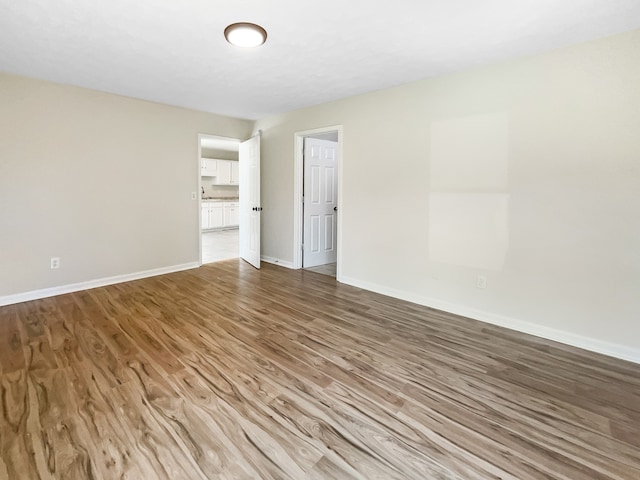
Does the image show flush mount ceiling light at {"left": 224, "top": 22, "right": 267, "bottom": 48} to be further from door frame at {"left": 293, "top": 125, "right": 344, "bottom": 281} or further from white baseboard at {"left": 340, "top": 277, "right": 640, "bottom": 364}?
white baseboard at {"left": 340, "top": 277, "right": 640, "bottom": 364}

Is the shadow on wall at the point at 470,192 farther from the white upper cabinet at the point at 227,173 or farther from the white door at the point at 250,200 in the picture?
the white upper cabinet at the point at 227,173

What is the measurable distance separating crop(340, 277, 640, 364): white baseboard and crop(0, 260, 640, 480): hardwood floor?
110 mm

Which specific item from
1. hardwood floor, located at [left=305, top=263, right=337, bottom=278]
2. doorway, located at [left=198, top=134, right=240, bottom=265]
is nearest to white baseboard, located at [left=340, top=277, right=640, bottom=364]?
hardwood floor, located at [left=305, top=263, right=337, bottom=278]

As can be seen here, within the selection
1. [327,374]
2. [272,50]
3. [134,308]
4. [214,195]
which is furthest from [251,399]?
[214,195]

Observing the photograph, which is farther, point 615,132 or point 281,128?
point 281,128

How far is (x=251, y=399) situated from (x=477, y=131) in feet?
9.81

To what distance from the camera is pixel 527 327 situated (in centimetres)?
285

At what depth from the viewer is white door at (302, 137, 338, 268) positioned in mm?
5012

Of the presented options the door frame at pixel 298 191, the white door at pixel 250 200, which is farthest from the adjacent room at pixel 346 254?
the white door at pixel 250 200

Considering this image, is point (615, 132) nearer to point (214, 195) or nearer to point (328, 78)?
point (328, 78)

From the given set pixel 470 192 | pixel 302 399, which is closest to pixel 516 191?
pixel 470 192

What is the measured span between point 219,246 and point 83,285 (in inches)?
125

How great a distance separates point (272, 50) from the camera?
268 cm

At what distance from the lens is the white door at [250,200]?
5.12m
